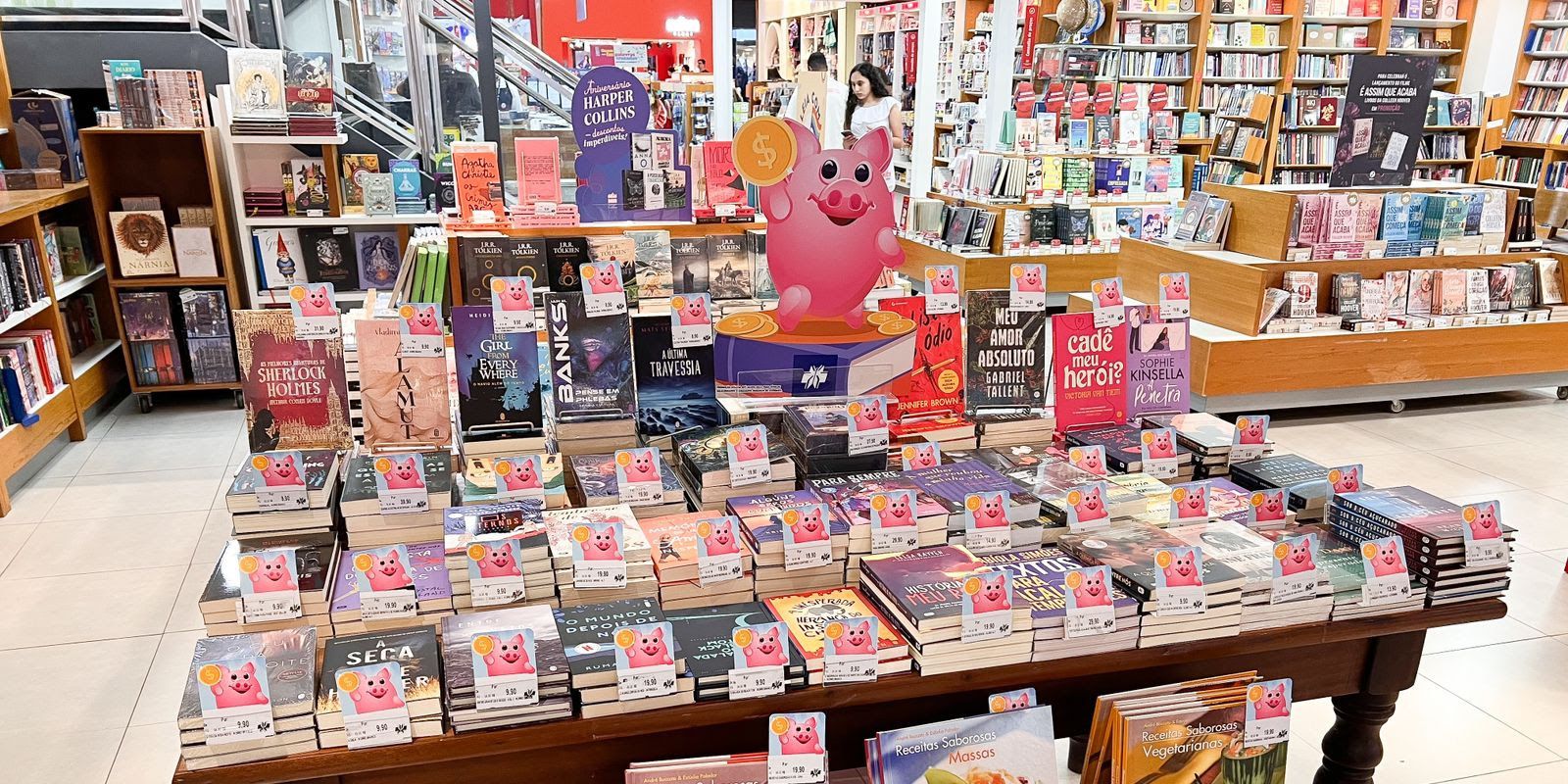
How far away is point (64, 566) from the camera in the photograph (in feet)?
12.3

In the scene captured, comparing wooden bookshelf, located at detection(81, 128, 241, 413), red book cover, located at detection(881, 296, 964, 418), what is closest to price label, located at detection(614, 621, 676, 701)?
red book cover, located at detection(881, 296, 964, 418)

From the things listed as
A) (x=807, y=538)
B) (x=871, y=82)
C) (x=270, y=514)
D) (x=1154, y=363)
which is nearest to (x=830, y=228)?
(x=1154, y=363)

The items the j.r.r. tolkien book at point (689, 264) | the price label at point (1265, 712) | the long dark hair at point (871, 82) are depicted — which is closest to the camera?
the price label at point (1265, 712)

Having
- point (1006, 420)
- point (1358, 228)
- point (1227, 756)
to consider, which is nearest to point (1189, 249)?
point (1358, 228)

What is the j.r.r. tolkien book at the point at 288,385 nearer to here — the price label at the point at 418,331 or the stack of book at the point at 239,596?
the price label at the point at 418,331

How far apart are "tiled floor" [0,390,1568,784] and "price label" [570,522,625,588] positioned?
1.62 m

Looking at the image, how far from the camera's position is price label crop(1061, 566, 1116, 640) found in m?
1.73

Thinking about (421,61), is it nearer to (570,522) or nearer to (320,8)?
(320,8)

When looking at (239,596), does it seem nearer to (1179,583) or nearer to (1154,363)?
(1179,583)

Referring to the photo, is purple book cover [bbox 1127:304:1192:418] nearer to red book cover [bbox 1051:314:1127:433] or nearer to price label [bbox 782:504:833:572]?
red book cover [bbox 1051:314:1127:433]

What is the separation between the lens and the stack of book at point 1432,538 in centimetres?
195

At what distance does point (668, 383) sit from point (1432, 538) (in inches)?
64.3

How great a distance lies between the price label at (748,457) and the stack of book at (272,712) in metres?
0.89

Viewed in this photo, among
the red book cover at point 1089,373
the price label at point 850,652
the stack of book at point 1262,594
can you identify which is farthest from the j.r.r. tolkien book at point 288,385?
the stack of book at point 1262,594
